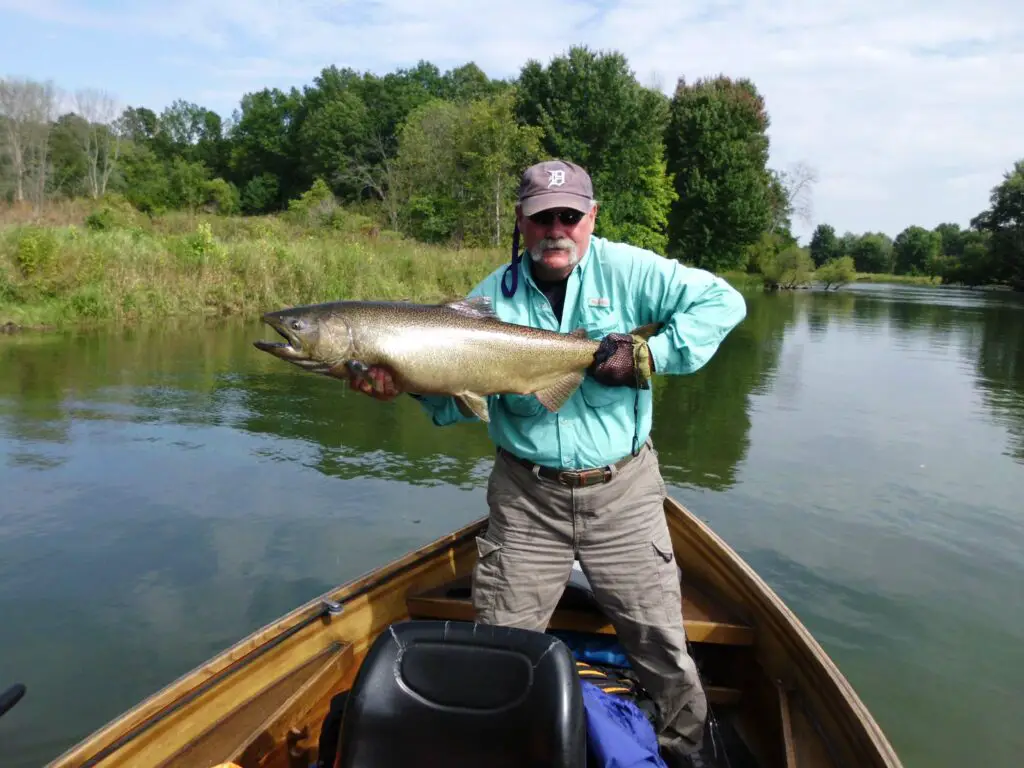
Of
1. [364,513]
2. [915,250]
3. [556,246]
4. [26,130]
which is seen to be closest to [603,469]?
[556,246]

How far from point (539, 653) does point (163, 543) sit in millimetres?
5949

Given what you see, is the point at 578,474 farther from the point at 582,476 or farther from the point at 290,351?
the point at 290,351

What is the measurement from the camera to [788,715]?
11.3ft

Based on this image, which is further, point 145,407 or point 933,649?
point 145,407

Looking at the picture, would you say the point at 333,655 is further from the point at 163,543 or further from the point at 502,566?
the point at 163,543

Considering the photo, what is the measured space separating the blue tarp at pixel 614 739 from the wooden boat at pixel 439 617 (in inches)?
25.9

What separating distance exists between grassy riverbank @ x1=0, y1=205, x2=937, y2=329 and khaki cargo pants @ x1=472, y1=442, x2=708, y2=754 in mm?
17806

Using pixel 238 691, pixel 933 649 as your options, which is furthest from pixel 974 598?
pixel 238 691

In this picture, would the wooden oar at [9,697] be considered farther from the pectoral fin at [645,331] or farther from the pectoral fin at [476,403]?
the pectoral fin at [645,331]

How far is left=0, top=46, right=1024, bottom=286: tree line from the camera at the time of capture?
1432 inches

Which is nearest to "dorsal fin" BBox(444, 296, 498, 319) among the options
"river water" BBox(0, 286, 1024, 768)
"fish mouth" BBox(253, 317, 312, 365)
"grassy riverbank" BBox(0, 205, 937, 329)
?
"fish mouth" BBox(253, 317, 312, 365)

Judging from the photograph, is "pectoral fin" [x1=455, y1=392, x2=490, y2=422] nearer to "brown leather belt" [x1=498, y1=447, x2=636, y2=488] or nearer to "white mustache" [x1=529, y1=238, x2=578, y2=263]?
"brown leather belt" [x1=498, y1=447, x2=636, y2=488]

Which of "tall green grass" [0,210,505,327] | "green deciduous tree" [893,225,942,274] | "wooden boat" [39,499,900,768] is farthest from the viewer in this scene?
"green deciduous tree" [893,225,942,274]

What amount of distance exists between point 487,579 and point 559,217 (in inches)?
61.3
